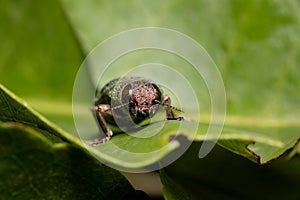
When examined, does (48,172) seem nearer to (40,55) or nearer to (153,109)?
(153,109)

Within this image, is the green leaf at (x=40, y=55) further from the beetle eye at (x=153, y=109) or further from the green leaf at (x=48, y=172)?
the green leaf at (x=48, y=172)

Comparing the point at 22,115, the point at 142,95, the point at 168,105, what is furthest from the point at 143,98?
the point at 22,115

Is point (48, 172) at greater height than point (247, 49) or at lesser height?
greater

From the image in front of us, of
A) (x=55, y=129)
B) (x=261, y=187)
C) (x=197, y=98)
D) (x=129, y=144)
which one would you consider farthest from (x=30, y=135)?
(x=197, y=98)

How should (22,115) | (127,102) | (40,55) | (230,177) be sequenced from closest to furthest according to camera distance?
(22,115) < (230,177) < (127,102) < (40,55)

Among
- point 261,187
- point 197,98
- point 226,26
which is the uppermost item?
point 226,26

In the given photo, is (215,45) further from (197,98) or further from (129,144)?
(129,144)

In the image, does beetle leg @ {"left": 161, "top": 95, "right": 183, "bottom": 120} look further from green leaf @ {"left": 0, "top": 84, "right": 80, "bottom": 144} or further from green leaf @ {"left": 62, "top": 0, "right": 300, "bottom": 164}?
green leaf @ {"left": 0, "top": 84, "right": 80, "bottom": 144}
